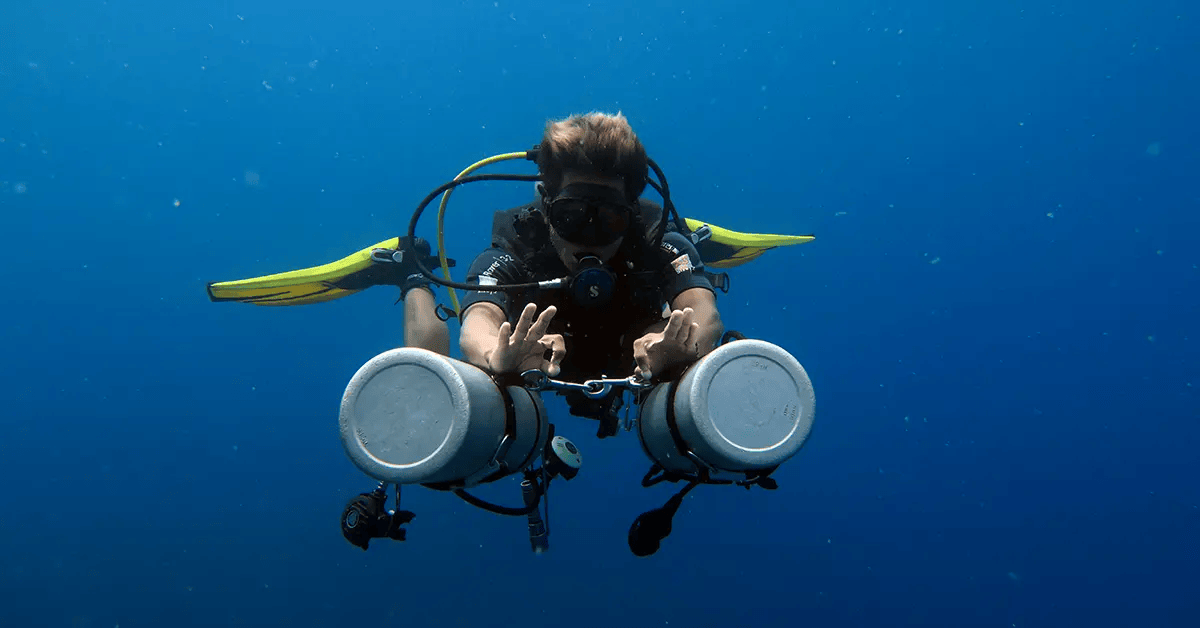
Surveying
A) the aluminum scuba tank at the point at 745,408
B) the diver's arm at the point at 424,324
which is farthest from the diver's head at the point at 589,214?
the diver's arm at the point at 424,324

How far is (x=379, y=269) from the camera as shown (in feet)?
12.6

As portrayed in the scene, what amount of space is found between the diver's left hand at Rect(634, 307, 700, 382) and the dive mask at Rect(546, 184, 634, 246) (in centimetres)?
72

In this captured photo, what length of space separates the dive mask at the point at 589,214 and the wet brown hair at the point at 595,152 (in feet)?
0.39

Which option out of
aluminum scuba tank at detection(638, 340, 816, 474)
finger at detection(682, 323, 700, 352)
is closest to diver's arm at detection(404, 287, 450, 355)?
finger at detection(682, 323, 700, 352)

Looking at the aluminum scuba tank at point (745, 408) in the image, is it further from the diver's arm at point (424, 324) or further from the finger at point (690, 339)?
the diver's arm at point (424, 324)

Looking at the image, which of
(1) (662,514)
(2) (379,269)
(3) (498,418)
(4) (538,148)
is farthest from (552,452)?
(2) (379,269)

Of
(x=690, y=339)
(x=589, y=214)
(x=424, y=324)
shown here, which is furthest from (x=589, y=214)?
(x=424, y=324)

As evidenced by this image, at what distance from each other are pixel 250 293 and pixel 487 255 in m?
2.33

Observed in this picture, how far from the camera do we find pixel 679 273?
267 centimetres

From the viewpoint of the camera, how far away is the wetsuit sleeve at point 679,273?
264cm

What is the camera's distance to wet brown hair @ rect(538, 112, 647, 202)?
248 centimetres

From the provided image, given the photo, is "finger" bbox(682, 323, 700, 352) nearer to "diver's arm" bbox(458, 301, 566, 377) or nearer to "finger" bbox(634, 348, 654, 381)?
"finger" bbox(634, 348, 654, 381)

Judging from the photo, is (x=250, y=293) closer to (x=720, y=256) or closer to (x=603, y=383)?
(x=603, y=383)

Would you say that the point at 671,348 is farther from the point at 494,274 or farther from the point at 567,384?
the point at 494,274
